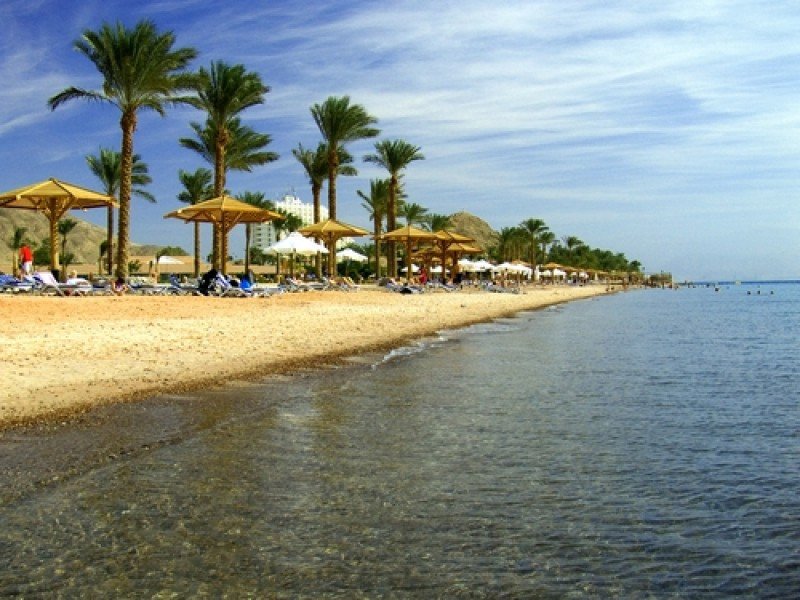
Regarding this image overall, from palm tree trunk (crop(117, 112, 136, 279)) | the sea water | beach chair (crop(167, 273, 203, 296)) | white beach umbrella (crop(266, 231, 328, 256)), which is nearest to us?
the sea water

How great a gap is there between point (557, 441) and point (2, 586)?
475 cm

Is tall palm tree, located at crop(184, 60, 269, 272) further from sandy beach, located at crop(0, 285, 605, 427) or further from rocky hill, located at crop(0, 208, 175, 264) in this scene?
rocky hill, located at crop(0, 208, 175, 264)

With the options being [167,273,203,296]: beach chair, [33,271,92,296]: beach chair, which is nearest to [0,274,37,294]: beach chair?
[33,271,92,296]: beach chair

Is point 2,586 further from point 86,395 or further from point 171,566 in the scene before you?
point 86,395

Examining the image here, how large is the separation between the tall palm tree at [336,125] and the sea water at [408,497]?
28941 mm

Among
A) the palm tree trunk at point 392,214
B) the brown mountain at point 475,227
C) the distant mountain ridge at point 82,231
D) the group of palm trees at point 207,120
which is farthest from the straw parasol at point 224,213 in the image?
the brown mountain at point 475,227

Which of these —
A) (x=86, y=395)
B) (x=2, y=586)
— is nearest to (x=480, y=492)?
(x=2, y=586)

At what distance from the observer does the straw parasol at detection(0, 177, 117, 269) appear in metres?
18.7

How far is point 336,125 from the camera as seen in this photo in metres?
37.1

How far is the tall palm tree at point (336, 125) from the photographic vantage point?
36812 millimetres

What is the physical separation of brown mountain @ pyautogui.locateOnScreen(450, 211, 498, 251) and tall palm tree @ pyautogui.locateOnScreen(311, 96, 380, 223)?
85881mm

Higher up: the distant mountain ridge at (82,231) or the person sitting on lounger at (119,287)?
the distant mountain ridge at (82,231)

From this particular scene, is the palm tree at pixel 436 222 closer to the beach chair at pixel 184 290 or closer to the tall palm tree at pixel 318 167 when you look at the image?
the tall palm tree at pixel 318 167

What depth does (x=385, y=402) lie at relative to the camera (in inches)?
341
